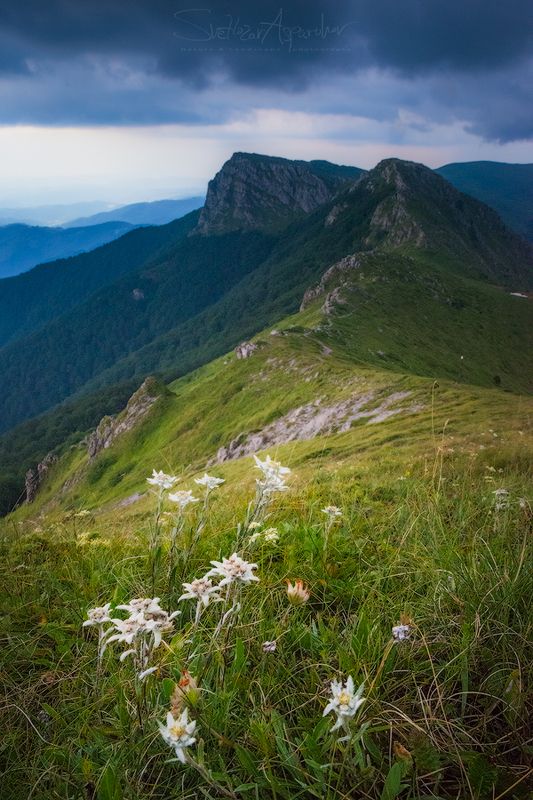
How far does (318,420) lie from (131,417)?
68515 mm

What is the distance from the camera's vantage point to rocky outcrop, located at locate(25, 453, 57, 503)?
130500 millimetres

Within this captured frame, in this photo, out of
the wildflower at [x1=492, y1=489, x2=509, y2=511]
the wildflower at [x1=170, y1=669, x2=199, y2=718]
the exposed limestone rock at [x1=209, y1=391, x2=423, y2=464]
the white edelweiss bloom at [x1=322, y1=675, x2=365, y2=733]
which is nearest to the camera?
the white edelweiss bloom at [x1=322, y1=675, x2=365, y2=733]

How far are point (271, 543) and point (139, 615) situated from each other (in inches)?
87.8

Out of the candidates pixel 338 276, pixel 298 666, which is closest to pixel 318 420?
pixel 298 666

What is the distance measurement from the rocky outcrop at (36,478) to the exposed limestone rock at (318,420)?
9046cm

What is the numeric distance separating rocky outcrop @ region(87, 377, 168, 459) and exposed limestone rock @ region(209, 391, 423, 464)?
47.2 meters

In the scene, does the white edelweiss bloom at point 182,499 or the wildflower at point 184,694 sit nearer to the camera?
the wildflower at point 184,694

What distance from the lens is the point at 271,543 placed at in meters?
4.54

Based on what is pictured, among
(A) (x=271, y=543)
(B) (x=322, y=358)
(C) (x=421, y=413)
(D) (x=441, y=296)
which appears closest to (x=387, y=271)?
(D) (x=441, y=296)

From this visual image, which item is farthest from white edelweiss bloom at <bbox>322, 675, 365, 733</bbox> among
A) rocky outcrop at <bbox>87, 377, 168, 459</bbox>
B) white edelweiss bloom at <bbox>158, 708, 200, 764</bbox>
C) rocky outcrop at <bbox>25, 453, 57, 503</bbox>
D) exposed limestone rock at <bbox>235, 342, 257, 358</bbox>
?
rocky outcrop at <bbox>25, 453, 57, 503</bbox>

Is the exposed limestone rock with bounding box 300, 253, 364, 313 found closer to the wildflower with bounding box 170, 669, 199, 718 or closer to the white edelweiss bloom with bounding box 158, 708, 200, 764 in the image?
the wildflower with bounding box 170, 669, 199, 718

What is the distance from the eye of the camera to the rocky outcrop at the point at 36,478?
130500 millimetres

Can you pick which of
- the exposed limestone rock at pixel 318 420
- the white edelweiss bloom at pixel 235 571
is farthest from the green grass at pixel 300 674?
the exposed limestone rock at pixel 318 420

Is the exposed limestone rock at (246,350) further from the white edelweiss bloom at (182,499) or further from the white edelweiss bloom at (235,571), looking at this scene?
the white edelweiss bloom at (235,571)
